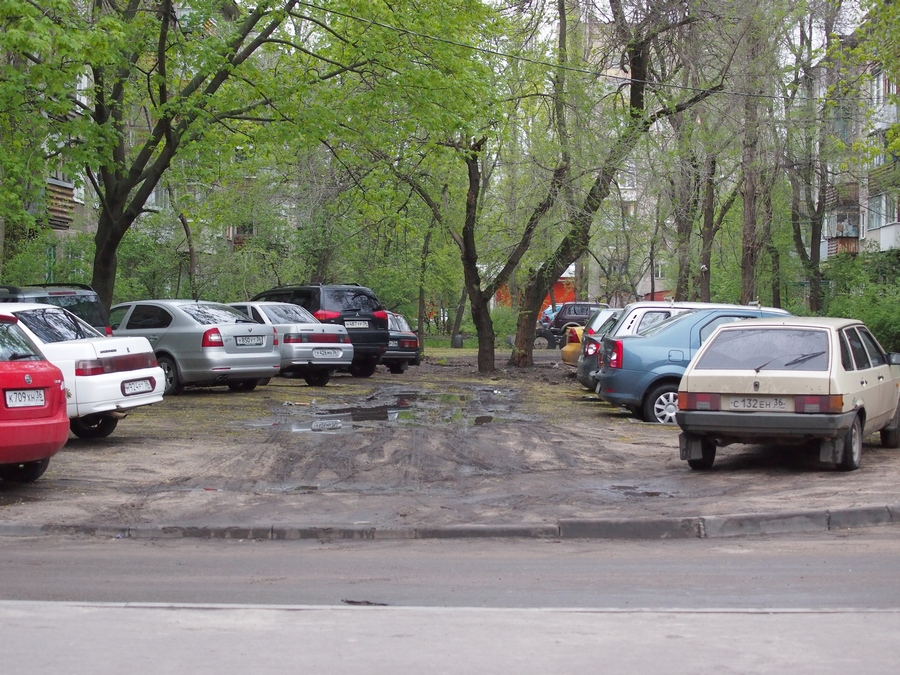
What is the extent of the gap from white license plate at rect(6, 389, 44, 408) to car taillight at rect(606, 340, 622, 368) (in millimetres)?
8410

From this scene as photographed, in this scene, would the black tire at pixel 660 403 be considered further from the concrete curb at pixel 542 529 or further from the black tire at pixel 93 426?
the black tire at pixel 93 426

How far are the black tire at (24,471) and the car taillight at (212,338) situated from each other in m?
7.98

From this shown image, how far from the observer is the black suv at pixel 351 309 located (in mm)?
23781

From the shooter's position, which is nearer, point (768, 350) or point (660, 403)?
point (768, 350)

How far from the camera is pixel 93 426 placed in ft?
44.9

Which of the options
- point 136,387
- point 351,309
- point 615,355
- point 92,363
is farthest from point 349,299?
point 92,363

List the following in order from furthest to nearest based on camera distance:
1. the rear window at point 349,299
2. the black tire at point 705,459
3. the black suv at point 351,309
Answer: the rear window at point 349,299 < the black suv at point 351,309 < the black tire at point 705,459

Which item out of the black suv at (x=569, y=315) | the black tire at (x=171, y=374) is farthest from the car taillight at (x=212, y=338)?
the black suv at (x=569, y=315)

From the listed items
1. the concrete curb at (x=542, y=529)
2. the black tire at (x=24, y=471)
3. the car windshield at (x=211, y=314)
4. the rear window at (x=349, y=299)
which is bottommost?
the concrete curb at (x=542, y=529)

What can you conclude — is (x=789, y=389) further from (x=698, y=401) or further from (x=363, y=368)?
(x=363, y=368)

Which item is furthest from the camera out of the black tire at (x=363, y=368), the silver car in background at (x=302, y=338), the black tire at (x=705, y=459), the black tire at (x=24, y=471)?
the black tire at (x=363, y=368)

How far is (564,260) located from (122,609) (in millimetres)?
23069

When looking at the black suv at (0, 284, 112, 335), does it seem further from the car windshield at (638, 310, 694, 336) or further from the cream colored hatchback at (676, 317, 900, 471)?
the cream colored hatchback at (676, 317, 900, 471)

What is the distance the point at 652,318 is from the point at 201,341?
755 centimetres
